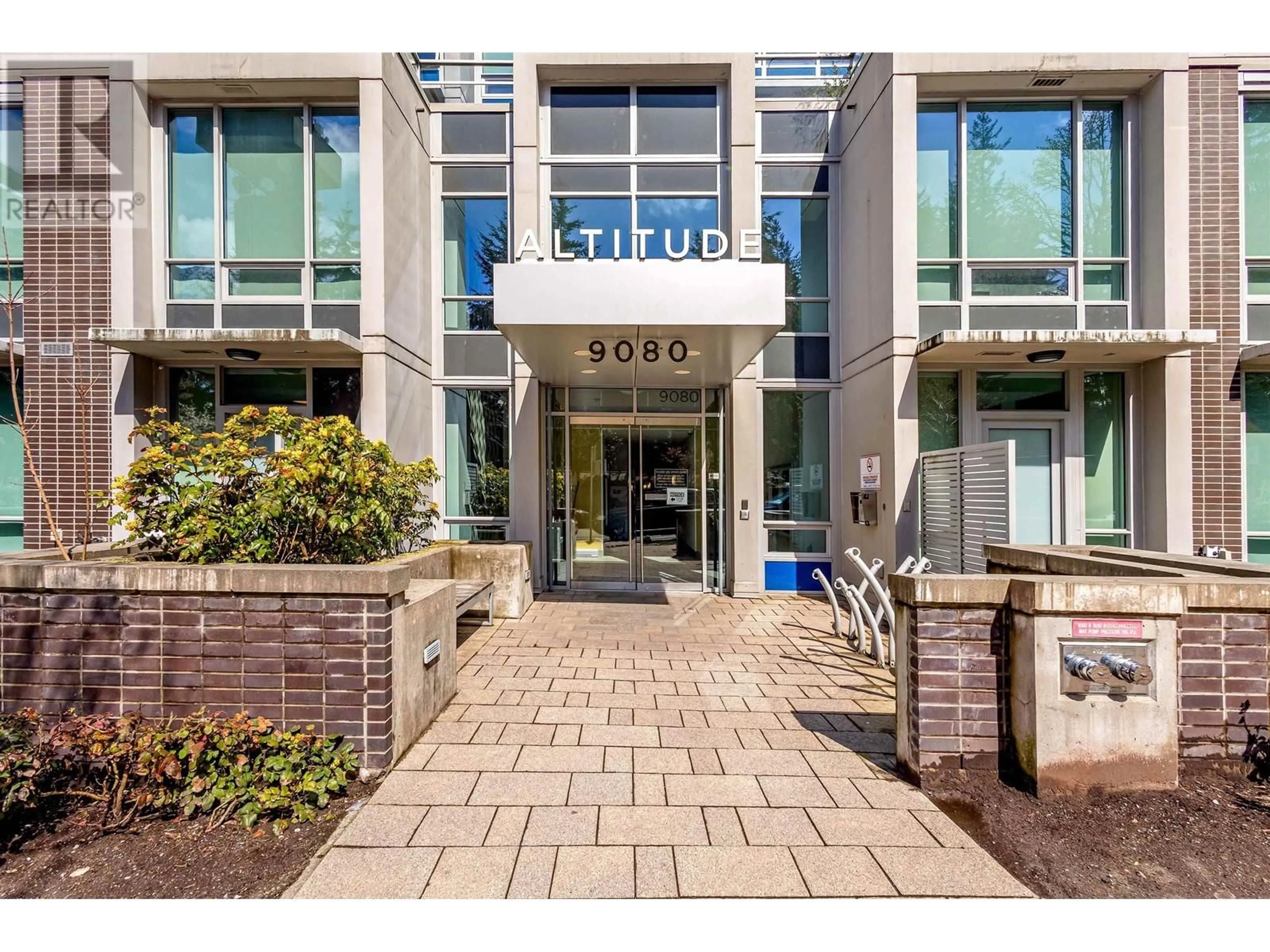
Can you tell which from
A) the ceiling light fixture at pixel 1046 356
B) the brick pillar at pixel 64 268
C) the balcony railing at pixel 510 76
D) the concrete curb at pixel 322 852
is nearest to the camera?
the concrete curb at pixel 322 852

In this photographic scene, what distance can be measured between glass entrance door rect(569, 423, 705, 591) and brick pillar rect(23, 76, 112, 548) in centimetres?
624

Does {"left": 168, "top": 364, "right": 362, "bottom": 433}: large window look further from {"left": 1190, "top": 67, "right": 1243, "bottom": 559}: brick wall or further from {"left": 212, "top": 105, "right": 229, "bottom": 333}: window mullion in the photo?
{"left": 1190, "top": 67, "right": 1243, "bottom": 559}: brick wall

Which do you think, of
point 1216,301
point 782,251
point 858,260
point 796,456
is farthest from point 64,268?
point 1216,301

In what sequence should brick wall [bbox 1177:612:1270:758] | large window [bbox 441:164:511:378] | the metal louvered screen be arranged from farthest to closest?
large window [bbox 441:164:511:378] < the metal louvered screen < brick wall [bbox 1177:612:1270:758]

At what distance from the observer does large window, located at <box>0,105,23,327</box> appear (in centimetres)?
751

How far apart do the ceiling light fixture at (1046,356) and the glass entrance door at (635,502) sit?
445 centimetres

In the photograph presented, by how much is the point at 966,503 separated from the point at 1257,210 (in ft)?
20.6

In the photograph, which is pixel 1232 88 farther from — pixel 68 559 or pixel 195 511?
pixel 68 559

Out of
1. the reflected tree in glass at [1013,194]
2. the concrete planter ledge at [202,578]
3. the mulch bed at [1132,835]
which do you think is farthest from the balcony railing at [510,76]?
the mulch bed at [1132,835]

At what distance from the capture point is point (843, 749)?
141 inches

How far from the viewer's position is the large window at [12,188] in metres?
7.51

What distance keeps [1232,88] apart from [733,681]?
1012cm

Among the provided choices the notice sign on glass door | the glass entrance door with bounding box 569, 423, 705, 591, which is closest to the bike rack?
the glass entrance door with bounding box 569, 423, 705, 591

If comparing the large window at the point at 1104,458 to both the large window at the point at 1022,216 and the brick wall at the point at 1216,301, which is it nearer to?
the brick wall at the point at 1216,301
